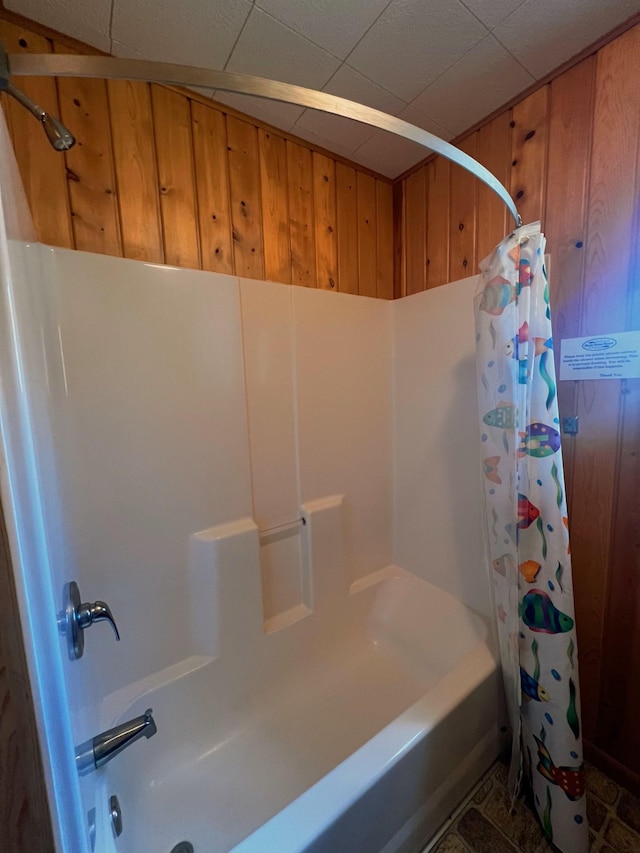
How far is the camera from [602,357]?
108 centimetres

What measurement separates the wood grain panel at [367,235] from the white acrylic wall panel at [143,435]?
28.6 inches

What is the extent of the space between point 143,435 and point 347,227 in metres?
1.31

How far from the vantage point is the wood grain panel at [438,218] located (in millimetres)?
1489

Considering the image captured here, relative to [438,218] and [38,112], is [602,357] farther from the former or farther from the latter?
[38,112]

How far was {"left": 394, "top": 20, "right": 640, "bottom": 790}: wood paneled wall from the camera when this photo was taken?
1022 millimetres

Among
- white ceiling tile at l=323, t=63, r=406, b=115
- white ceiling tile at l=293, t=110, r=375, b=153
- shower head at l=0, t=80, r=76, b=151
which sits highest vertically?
white ceiling tile at l=323, t=63, r=406, b=115

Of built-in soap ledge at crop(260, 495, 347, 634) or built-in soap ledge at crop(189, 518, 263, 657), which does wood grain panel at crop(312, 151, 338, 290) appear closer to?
built-in soap ledge at crop(260, 495, 347, 634)

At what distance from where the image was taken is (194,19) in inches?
37.0

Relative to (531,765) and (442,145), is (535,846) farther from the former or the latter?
(442,145)

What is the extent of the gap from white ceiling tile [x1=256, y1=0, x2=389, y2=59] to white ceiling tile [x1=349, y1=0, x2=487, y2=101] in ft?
0.11

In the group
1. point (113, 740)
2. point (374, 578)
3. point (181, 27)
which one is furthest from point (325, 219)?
point (113, 740)

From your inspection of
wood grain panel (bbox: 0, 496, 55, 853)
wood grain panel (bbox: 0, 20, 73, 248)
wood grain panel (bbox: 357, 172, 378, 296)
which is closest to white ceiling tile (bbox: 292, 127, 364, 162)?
wood grain panel (bbox: 357, 172, 378, 296)

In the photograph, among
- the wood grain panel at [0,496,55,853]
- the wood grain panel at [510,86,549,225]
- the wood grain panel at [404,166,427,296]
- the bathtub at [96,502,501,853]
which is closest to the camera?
the wood grain panel at [0,496,55,853]

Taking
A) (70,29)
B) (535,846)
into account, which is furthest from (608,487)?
(70,29)
